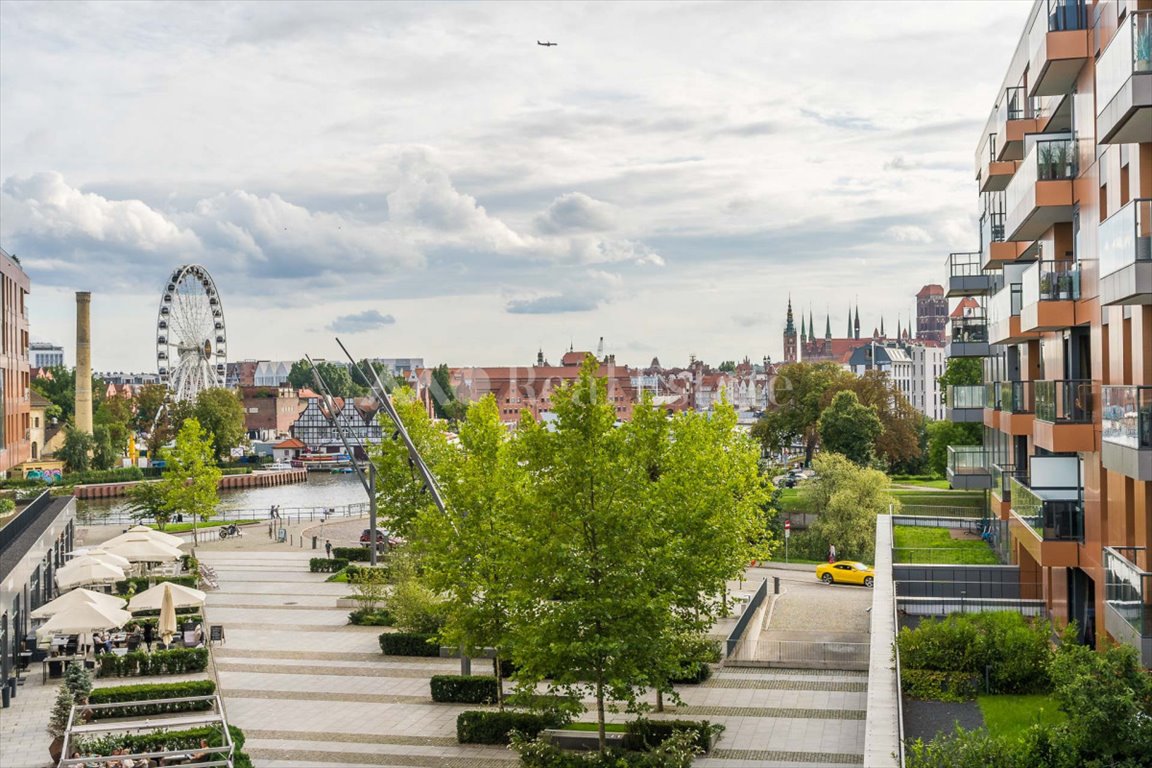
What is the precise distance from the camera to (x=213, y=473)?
2442 inches

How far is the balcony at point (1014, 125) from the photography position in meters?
29.0

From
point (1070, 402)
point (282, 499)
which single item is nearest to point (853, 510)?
point (1070, 402)

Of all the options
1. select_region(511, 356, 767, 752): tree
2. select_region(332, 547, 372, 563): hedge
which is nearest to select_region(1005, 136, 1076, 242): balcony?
select_region(511, 356, 767, 752): tree

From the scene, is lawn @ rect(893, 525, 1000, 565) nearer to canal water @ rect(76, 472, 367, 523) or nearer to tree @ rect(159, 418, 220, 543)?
tree @ rect(159, 418, 220, 543)

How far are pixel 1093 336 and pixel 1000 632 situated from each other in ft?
19.1

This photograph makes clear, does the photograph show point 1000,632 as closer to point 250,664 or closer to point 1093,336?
A: point 1093,336

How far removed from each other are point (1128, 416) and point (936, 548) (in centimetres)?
1533

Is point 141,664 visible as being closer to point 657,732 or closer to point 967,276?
point 657,732

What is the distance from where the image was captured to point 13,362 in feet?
165

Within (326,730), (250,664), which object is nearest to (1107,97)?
(326,730)

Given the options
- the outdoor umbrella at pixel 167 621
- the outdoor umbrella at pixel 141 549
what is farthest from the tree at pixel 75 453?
the outdoor umbrella at pixel 167 621

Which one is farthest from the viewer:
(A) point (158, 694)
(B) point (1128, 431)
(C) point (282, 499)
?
(C) point (282, 499)

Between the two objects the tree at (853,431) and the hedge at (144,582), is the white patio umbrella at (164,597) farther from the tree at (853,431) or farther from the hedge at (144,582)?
the tree at (853,431)

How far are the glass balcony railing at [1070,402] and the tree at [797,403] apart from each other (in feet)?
239
